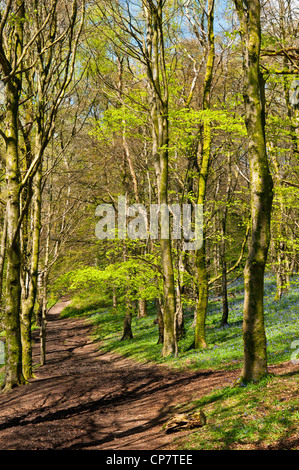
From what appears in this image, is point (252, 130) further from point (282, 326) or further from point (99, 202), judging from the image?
point (99, 202)

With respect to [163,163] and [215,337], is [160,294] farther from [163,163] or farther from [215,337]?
[163,163]

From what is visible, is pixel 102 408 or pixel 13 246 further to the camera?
pixel 13 246

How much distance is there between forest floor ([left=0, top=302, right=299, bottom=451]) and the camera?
677cm

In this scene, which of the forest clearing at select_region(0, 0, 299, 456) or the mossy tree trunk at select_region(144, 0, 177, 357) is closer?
the forest clearing at select_region(0, 0, 299, 456)

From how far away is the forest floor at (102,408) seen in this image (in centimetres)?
677

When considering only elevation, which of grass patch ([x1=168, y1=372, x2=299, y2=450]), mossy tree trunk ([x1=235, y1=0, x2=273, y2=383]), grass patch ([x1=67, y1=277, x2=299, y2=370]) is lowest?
grass patch ([x1=67, y1=277, x2=299, y2=370])

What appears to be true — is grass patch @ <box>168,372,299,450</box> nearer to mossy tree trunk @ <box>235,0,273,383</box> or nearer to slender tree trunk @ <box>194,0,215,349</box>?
mossy tree trunk @ <box>235,0,273,383</box>

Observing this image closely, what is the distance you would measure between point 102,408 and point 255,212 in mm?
6093

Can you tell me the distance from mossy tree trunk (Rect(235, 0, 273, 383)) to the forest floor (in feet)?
4.74

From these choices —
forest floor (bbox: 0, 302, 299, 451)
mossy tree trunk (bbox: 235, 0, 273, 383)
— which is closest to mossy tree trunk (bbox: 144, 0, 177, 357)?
forest floor (bbox: 0, 302, 299, 451)

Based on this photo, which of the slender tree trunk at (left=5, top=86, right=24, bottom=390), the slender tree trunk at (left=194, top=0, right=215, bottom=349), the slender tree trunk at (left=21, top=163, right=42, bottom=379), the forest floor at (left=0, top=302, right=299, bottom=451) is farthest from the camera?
the slender tree trunk at (left=194, top=0, right=215, bottom=349)

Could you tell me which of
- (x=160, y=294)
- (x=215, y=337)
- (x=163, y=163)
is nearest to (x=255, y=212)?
(x=163, y=163)

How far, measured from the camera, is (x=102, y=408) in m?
9.28

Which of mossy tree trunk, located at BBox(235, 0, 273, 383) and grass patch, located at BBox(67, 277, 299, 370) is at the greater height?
mossy tree trunk, located at BBox(235, 0, 273, 383)
